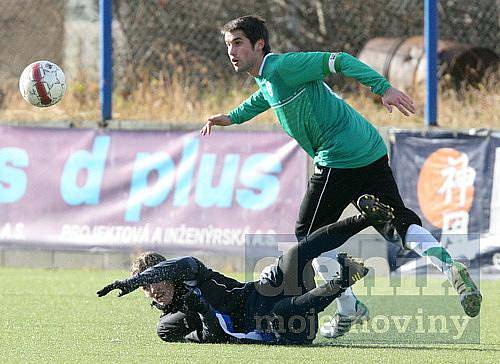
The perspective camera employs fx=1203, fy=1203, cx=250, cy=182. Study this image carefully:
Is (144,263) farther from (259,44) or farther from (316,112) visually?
(259,44)

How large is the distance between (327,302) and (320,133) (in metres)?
1.11

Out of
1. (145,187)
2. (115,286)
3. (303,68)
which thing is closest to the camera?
(115,286)

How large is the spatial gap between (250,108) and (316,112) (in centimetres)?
71

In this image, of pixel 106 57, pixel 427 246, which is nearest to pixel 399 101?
pixel 427 246

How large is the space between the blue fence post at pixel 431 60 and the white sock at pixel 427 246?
4.63m

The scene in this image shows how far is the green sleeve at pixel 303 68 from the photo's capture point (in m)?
7.04

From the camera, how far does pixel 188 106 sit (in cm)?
1319

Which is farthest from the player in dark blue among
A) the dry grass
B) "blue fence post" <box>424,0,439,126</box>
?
the dry grass

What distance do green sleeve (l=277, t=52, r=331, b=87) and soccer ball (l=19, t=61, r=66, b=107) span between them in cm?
260

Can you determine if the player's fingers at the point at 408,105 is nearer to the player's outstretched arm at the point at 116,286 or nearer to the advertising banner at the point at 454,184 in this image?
the player's outstretched arm at the point at 116,286

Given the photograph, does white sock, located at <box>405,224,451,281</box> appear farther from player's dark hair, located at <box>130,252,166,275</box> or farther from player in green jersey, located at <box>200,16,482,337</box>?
player's dark hair, located at <box>130,252,166,275</box>

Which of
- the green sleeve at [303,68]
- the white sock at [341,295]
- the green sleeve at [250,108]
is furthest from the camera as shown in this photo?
the green sleeve at [250,108]

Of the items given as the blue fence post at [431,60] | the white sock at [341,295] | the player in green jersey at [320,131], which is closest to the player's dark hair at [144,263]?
the player in green jersey at [320,131]

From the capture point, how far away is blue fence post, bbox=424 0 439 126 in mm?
11508
